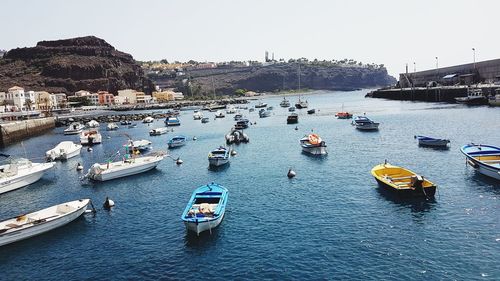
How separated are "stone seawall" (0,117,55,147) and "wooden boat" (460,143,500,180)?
4030 inches

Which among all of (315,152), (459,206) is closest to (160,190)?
(315,152)

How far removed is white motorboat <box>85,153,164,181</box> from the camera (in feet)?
179

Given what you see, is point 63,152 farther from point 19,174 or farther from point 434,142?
point 434,142

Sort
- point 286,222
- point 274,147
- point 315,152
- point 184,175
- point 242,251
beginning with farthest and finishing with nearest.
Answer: point 274,147, point 315,152, point 184,175, point 286,222, point 242,251

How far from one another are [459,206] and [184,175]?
35314mm

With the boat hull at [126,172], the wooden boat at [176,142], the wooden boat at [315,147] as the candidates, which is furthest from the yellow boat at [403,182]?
the wooden boat at [176,142]

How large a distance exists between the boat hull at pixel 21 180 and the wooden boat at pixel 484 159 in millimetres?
58104

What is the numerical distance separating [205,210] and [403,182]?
22.1 meters

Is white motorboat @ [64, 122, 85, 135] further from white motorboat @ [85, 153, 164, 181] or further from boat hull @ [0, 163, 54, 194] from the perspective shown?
white motorboat @ [85, 153, 164, 181]

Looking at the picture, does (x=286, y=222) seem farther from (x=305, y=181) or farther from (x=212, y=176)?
(x=212, y=176)

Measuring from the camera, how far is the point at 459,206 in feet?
124

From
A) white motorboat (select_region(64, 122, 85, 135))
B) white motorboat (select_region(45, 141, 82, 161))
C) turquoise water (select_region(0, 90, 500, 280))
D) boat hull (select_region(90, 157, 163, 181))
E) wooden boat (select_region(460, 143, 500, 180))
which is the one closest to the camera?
turquoise water (select_region(0, 90, 500, 280))

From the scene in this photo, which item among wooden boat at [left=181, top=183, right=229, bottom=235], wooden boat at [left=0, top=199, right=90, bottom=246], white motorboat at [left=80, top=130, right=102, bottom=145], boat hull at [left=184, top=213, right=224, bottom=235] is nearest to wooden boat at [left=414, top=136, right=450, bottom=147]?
wooden boat at [left=181, top=183, right=229, bottom=235]

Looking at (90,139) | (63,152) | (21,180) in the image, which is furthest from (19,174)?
(90,139)
